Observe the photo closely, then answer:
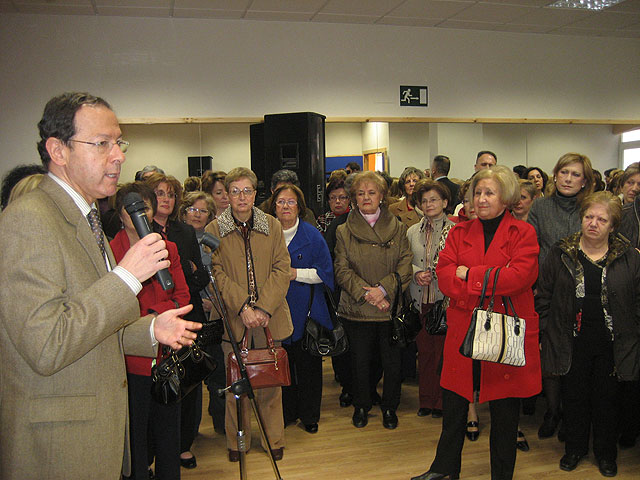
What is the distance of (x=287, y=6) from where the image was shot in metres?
6.54

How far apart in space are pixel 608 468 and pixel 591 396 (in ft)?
1.34

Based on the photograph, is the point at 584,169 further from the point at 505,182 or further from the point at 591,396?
the point at 591,396

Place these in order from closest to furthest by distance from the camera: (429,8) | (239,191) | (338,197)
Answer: (239,191) → (338,197) → (429,8)

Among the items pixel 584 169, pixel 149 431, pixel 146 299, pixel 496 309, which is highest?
pixel 584 169

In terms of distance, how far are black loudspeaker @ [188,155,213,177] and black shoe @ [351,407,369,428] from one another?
4.32 meters

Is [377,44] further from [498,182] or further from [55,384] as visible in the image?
[55,384]

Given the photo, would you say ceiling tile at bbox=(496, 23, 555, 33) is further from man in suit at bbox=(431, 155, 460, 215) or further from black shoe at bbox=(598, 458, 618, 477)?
black shoe at bbox=(598, 458, 618, 477)

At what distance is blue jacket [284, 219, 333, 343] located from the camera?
3645 millimetres

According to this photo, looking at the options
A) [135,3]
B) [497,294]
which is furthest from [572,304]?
[135,3]

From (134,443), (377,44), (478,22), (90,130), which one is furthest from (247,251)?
(478,22)

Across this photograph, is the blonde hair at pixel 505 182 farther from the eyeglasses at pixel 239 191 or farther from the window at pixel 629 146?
the window at pixel 629 146

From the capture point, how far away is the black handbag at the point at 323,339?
355 centimetres

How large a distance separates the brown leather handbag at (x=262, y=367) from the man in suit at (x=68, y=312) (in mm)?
1409

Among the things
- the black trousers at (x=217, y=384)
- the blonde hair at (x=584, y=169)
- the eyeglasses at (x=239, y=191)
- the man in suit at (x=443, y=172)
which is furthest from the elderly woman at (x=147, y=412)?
the man in suit at (x=443, y=172)
